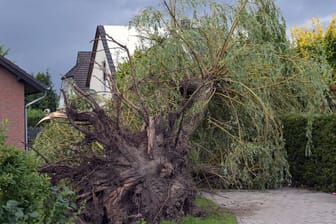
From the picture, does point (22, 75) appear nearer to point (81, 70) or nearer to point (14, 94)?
point (14, 94)

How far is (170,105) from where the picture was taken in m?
11.2

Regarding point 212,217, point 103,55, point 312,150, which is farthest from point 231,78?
point 103,55

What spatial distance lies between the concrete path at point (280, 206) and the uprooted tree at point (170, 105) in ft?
2.79

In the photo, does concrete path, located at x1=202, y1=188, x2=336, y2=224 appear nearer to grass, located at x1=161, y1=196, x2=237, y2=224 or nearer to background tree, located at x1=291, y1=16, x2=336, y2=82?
grass, located at x1=161, y1=196, x2=237, y2=224

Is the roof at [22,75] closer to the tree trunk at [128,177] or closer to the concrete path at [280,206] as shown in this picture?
the concrete path at [280,206]

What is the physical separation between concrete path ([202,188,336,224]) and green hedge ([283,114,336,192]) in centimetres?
49

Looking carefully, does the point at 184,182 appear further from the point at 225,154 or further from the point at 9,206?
the point at 9,206

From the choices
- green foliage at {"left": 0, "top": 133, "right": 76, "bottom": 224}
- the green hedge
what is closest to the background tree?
the green hedge

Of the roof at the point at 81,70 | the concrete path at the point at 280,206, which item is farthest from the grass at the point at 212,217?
the roof at the point at 81,70

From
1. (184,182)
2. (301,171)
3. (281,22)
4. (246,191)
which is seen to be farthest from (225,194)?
(281,22)

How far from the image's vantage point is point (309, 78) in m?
12.6

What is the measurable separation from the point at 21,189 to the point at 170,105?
7.36m

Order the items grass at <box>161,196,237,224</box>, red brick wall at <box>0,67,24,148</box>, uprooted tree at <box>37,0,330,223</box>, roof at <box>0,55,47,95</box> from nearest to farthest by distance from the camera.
→ uprooted tree at <box>37,0,330,223</box>, grass at <box>161,196,237,224</box>, roof at <box>0,55,47,95</box>, red brick wall at <box>0,67,24,148</box>

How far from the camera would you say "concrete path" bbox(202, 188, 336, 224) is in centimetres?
885
